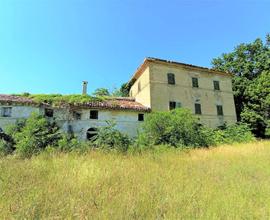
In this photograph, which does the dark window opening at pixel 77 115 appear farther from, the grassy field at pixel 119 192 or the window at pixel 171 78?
the grassy field at pixel 119 192

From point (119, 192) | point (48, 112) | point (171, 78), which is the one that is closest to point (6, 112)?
point (48, 112)

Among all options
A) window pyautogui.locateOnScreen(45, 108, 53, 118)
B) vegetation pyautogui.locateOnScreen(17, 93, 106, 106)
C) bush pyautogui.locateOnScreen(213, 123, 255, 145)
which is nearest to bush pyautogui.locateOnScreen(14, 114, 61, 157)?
window pyautogui.locateOnScreen(45, 108, 53, 118)

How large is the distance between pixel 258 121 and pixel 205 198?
24.2 meters

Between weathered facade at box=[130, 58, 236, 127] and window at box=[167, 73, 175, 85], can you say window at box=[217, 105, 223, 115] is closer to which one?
weathered facade at box=[130, 58, 236, 127]

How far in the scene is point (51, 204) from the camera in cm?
313

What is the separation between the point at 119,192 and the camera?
3.66m

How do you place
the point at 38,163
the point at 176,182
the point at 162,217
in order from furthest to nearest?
1. the point at 38,163
2. the point at 176,182
3. the point at 162,217

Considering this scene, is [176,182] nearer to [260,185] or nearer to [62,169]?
[260,185]

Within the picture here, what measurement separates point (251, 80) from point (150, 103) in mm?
14819

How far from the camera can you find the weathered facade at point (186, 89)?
836 inches

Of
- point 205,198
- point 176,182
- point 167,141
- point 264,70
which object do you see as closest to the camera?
point 205,198

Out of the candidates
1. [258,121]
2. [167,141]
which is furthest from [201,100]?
[167,141]

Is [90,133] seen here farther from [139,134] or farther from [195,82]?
[195,82]

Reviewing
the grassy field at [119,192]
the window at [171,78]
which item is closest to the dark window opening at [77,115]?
the window at [171,78]
